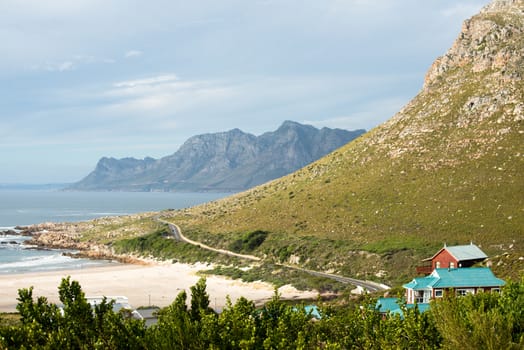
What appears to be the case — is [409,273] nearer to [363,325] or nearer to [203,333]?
[363,325]

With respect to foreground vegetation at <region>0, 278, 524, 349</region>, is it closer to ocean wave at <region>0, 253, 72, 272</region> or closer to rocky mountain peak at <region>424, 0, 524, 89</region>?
ocean wave at <region>0, 253, 72, 272</region>

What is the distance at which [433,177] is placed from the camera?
9406 centimetres

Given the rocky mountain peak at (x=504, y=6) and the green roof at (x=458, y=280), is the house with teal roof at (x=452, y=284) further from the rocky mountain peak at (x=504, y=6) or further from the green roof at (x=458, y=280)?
the rocky mountain peak at (x=504, y=6)

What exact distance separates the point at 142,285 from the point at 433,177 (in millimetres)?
57618

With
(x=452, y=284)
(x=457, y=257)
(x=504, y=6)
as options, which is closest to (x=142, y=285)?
(x=457, y=257)

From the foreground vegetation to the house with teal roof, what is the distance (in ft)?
65.3

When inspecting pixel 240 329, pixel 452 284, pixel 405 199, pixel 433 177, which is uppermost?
pixel 433 177

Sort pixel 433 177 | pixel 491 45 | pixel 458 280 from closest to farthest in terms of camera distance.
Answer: pixel 458 280 → pixel 433 177 → pixel 491 45

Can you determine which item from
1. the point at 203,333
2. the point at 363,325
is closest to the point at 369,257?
the point at 363,325

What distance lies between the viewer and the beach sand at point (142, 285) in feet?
219

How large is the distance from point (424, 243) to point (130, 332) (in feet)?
215

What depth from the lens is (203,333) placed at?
18719mm

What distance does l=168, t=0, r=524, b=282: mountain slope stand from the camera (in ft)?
262

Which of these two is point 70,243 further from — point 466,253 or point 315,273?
point 466,253
